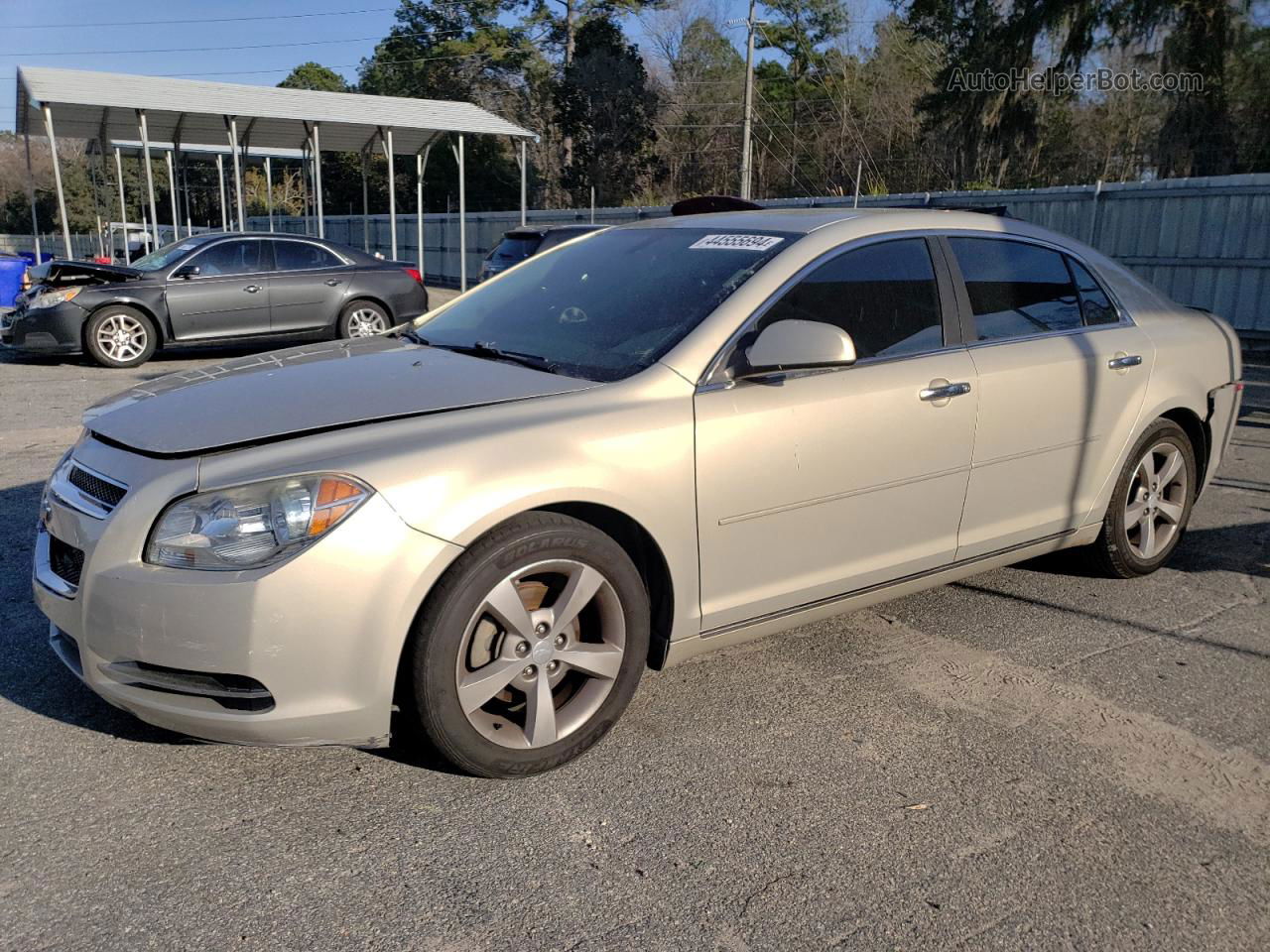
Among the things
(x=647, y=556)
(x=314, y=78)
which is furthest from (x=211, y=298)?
(x=314, y=78)

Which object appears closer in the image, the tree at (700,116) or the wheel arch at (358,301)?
the wheel arch at (358,301)

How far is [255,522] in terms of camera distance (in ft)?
8.82

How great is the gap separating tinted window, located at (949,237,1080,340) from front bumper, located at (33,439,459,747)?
2.45m

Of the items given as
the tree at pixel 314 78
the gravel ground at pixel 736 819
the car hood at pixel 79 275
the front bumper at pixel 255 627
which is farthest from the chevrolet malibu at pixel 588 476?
the tree at pixel 314 78

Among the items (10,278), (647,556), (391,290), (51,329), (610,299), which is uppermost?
(610,299)

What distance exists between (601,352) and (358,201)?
4956 cm

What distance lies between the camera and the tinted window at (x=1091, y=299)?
14.9 ft

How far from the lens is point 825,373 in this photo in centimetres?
358

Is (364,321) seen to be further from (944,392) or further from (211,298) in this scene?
(944,392)

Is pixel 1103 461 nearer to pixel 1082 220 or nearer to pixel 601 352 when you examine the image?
pixel 601 352

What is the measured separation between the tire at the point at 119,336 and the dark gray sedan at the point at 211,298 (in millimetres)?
11

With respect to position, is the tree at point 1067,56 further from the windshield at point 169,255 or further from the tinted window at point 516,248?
the windshield at point 169,255

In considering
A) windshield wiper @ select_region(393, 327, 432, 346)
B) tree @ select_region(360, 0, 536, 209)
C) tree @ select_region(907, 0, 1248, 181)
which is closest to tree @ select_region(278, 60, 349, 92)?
tree @ select_region(360, 0, 536, 209)
